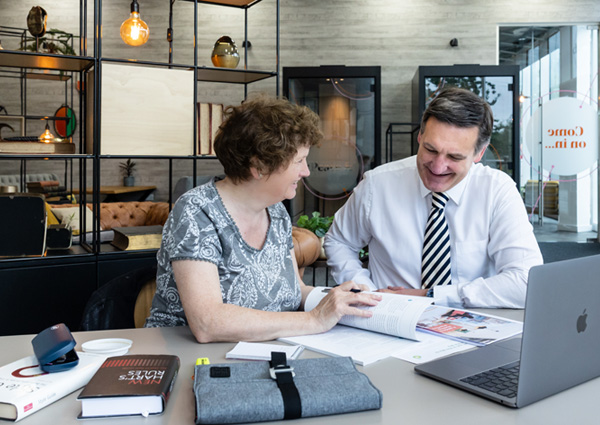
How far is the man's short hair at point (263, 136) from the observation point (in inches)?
65.4

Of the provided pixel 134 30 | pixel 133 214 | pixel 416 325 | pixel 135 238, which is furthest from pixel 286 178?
pixel 134 30

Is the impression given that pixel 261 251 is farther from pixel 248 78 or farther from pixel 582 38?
pixel 582 38

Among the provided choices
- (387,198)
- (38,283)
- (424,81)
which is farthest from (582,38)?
(38,283)

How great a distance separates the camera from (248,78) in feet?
12.9

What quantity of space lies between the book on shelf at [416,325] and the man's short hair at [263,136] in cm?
49

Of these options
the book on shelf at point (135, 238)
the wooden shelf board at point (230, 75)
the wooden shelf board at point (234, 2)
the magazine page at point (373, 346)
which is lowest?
the magazine page at point (373, 346)

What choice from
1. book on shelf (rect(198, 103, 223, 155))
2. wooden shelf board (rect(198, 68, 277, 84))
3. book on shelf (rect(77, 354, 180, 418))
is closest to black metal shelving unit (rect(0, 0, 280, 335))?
book on shelf (rect(198, 103, 223, 155))

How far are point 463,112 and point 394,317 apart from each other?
93cm

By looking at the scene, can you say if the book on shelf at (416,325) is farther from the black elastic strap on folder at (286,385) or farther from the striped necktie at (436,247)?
Result: the striped necktie at (436,247)

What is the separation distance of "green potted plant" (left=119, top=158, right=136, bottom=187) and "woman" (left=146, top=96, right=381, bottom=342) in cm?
770

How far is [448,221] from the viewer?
2184 millimetres

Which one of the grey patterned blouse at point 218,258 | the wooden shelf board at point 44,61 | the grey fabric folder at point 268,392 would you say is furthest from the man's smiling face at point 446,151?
the wooden shelf board at point 44,61

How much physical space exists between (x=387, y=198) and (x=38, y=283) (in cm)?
183

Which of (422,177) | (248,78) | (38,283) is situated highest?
(248,78)
